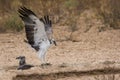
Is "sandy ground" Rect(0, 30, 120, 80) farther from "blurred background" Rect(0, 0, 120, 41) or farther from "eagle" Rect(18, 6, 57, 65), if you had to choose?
"blurred background" Rect(0, 0, 120, 41)

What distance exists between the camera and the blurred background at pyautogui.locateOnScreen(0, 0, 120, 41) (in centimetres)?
1603

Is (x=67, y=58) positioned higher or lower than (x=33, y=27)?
lower

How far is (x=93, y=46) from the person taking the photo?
13812 millimetres

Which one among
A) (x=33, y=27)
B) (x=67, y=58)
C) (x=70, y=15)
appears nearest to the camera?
(x=33, y=27)

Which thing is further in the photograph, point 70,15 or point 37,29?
point 70,15

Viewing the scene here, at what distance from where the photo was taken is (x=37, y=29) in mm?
10656

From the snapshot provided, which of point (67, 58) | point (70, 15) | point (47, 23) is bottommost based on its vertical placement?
A: point (67, 58)

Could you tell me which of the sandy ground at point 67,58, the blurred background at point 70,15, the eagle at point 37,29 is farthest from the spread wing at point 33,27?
the blurred background at point 70,15

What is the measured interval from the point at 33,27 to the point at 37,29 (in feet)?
0.30

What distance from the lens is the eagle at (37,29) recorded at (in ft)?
34.4

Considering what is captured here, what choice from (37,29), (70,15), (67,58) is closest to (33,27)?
(37,29)

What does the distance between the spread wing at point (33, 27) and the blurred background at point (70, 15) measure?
3.80 m

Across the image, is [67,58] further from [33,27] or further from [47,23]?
[47,23]

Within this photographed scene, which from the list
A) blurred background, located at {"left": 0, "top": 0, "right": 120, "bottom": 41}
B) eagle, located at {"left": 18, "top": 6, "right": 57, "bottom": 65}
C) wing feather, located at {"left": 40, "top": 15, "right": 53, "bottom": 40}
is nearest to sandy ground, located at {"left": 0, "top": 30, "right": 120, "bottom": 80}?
eagle, located at {"left": 18, "top": 6, "right": 57, "bottom": 65}
